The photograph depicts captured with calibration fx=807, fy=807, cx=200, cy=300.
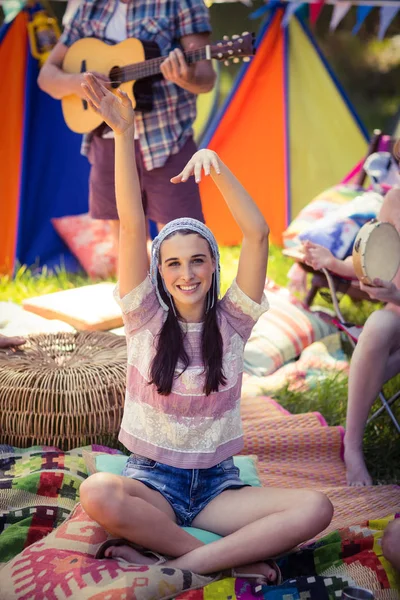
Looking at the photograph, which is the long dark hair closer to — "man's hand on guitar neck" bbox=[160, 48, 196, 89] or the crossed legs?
the crossed legs

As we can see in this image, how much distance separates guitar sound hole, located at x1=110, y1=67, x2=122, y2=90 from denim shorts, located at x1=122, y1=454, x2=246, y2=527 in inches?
78.5

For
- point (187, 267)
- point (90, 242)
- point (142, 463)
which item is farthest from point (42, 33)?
point (142, 463)

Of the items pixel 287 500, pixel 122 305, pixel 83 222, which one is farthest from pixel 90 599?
pixel 83 222

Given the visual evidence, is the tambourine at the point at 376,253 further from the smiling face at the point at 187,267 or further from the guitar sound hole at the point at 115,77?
the guitar sound hole at the point at 115,77

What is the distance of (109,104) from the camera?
2.18m

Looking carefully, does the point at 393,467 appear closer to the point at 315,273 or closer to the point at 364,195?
the point at 315,273

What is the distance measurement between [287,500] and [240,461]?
0.48 meters

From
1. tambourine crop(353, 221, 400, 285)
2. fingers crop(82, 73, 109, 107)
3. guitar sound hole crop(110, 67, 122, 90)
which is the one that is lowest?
tambourine crop(353, 221, 400, 285)

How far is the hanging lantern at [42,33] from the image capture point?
16.0 ft

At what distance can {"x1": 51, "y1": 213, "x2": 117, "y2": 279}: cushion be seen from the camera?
A: 16.6 feet

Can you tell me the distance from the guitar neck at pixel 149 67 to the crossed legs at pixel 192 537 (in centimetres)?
190

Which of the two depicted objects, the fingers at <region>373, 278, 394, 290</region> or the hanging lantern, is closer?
the fingers at <region>373, 278, 394, 290</region>

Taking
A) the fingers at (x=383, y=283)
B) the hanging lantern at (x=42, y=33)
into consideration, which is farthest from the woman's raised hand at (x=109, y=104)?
the hanging lantern at (x=42, y=33)

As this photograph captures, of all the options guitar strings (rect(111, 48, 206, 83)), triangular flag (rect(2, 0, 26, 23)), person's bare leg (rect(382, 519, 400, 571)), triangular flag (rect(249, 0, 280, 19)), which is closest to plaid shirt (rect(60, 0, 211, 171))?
guitar strings (rect(111, 48, 206, 83))
